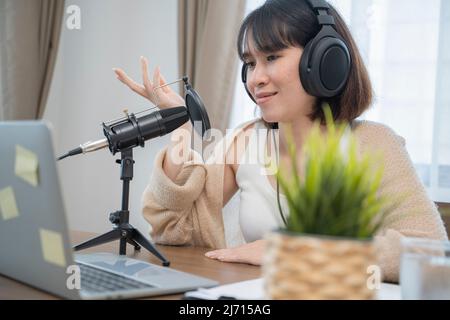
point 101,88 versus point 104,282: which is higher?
point 101,88

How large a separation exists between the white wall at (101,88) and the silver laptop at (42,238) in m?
2.17

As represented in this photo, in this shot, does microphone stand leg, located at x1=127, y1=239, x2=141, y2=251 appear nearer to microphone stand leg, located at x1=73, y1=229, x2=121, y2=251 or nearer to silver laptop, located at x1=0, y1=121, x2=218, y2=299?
microphone stand leg, located at x1=73, y1=229, x2=121, y2=251

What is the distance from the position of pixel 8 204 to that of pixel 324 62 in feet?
2.52

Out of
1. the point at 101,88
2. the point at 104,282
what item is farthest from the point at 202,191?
the point at 101,88

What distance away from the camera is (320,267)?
0.58 metres

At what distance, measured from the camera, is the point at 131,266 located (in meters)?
0.95

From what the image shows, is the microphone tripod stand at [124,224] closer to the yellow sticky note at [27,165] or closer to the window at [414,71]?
the yellow sticky note at [27,165]

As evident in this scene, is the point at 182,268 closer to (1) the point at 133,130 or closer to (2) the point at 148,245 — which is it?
(2) the point at 148,245

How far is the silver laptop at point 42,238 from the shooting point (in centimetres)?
67

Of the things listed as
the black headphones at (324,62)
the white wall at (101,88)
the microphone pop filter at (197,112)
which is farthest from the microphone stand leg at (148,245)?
the white wall at (101,88)

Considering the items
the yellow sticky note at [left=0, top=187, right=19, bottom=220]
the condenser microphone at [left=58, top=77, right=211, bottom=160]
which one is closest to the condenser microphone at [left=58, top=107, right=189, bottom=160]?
Answer: the condenser microphone at [left=58, top=77, right=211, bottom=160]

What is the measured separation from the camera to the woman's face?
137 cm
